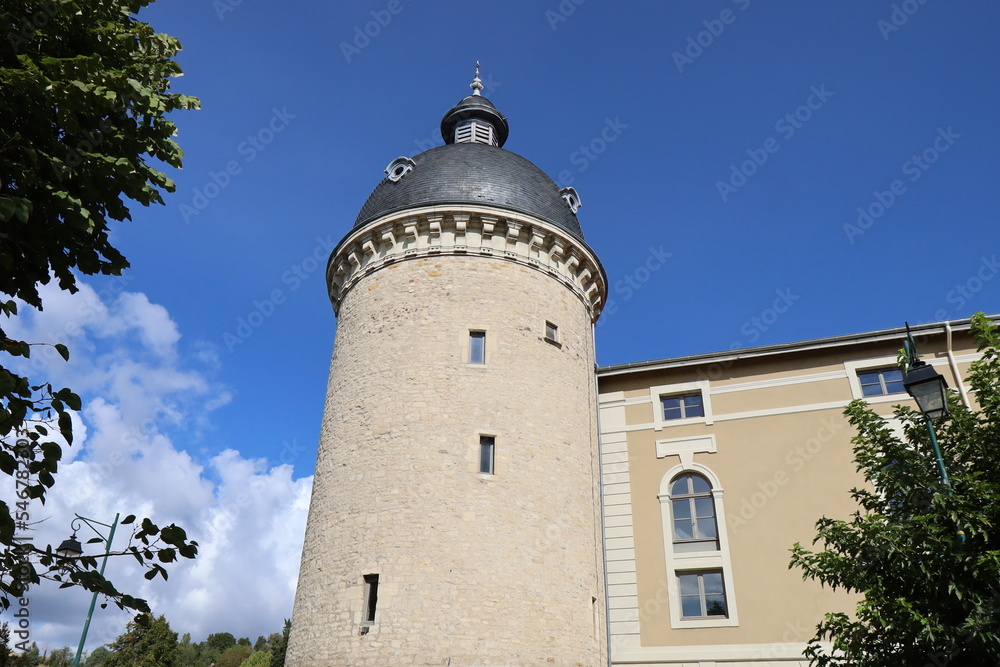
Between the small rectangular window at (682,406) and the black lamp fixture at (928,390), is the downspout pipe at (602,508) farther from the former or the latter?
the black lamp fixture at (928,390)

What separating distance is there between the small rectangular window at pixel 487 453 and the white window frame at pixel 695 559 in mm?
4935

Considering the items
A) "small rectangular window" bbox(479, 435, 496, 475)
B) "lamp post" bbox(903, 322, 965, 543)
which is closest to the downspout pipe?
"small rectangular window" bbox(479, 435, 496, 475)

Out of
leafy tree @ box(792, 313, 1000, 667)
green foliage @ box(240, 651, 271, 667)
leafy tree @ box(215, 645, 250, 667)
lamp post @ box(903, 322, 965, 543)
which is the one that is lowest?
leafy tree @ box(792, 313, 1000, 667)

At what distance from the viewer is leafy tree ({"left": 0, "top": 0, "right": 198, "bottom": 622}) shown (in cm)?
400

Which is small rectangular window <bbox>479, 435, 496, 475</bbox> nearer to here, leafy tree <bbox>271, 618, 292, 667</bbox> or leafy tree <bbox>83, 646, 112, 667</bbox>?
leafy tree <bbox>271, 618, 292, 667</bbox>

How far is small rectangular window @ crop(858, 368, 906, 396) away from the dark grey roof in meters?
7.94

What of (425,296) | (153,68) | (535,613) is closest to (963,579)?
(535,613)

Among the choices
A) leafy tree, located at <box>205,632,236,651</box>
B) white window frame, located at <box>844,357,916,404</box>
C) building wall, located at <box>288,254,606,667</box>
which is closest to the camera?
building wall, located at <box>288,254,606,667</box>

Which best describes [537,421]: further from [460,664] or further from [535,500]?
[460,664]

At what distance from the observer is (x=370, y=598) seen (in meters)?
13.3

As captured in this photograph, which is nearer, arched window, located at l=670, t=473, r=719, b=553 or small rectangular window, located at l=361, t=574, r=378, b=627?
small rectangular window, located at l=361, t=574, r=378, b=627

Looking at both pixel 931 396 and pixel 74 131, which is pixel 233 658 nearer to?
pixel 931 396

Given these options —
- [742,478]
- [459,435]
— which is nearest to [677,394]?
[742,478]

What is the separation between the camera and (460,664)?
12.4 m
